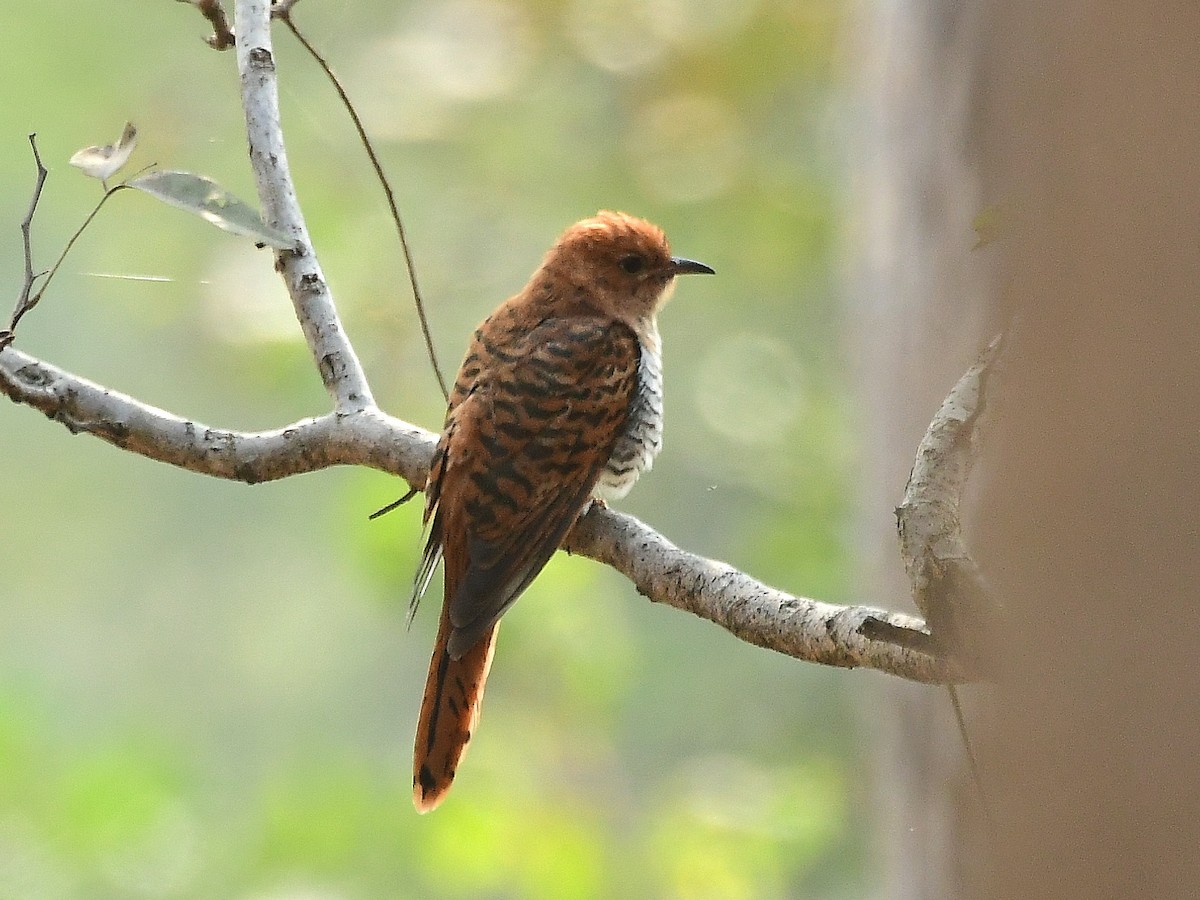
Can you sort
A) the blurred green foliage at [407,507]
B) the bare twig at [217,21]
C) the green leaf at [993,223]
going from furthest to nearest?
the blurred green foliage at [407,507] < the bare twig at [217,21] < the green leaf at [993,223]

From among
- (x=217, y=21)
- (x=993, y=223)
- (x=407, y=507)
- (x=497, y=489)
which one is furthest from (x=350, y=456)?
(x=407, y=507)

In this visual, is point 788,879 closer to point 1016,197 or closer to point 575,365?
point 575,365

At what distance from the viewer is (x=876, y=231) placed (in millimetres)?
4535

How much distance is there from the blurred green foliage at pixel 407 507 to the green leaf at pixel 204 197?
7.62 feet

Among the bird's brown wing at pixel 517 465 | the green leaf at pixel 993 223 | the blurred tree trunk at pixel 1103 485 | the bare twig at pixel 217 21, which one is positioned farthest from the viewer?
the bird's brown wing at pixel 517 465

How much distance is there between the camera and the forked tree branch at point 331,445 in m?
2.00

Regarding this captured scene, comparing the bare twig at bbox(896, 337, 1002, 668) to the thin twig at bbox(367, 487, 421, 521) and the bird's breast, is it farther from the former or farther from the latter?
the bird's breast

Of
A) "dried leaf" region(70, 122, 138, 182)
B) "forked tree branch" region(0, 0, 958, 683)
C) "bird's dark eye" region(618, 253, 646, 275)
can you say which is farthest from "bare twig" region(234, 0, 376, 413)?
"bird's dark eye" region(618, 253, 646, 275)

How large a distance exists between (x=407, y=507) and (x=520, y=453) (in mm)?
2334

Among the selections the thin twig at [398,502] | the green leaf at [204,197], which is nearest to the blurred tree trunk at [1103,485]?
the green leaf at [204,197]

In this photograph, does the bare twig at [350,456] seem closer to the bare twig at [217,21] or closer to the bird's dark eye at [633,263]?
the bare twig at [217,21]

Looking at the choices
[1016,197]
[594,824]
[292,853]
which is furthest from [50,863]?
[1016,197]

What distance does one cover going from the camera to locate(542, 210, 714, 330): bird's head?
3.59 meters

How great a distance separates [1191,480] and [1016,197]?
1.32 ft
